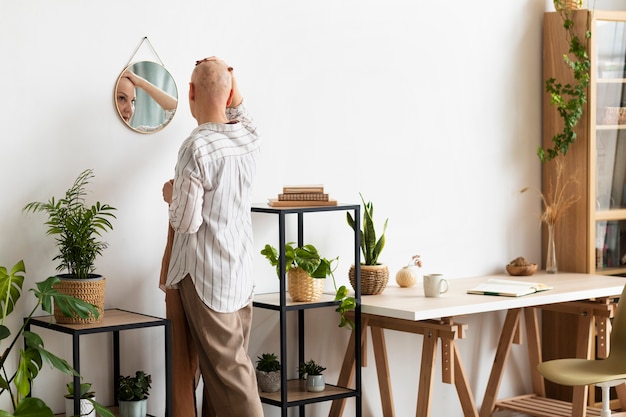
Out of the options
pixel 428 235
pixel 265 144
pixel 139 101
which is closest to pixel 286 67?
pixel 265 144

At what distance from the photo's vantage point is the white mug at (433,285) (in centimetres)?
423

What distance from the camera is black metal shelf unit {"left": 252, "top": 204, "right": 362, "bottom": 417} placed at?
3.84m

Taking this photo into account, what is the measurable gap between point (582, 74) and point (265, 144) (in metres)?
1.62

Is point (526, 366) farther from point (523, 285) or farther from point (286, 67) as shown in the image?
point (286, 67)

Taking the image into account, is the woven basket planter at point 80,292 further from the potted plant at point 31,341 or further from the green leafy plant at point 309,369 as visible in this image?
the green leafy plant at point 309,369

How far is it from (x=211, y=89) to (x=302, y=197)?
583 mm

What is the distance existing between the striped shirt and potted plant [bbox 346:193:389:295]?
746mm

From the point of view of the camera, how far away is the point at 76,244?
351 cm

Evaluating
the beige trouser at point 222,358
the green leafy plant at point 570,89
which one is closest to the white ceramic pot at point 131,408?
the beige trouser at point 222,358

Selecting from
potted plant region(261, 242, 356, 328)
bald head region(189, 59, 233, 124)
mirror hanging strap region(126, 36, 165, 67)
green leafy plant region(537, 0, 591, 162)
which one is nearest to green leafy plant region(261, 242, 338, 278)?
potted plant region(261, 242, 356, 328)

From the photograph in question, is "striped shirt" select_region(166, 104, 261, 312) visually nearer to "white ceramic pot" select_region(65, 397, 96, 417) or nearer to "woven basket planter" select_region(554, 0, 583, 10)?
"white ceramic pot" select_region(65, 397, 96, 417)

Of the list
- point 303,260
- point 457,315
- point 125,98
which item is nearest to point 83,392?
point 303,260

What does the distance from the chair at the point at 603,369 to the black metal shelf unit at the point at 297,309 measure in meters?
0.77

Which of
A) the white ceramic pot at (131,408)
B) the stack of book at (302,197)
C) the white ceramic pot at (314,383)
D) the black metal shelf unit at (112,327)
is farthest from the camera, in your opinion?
the white ceramic pot at (314,383)
